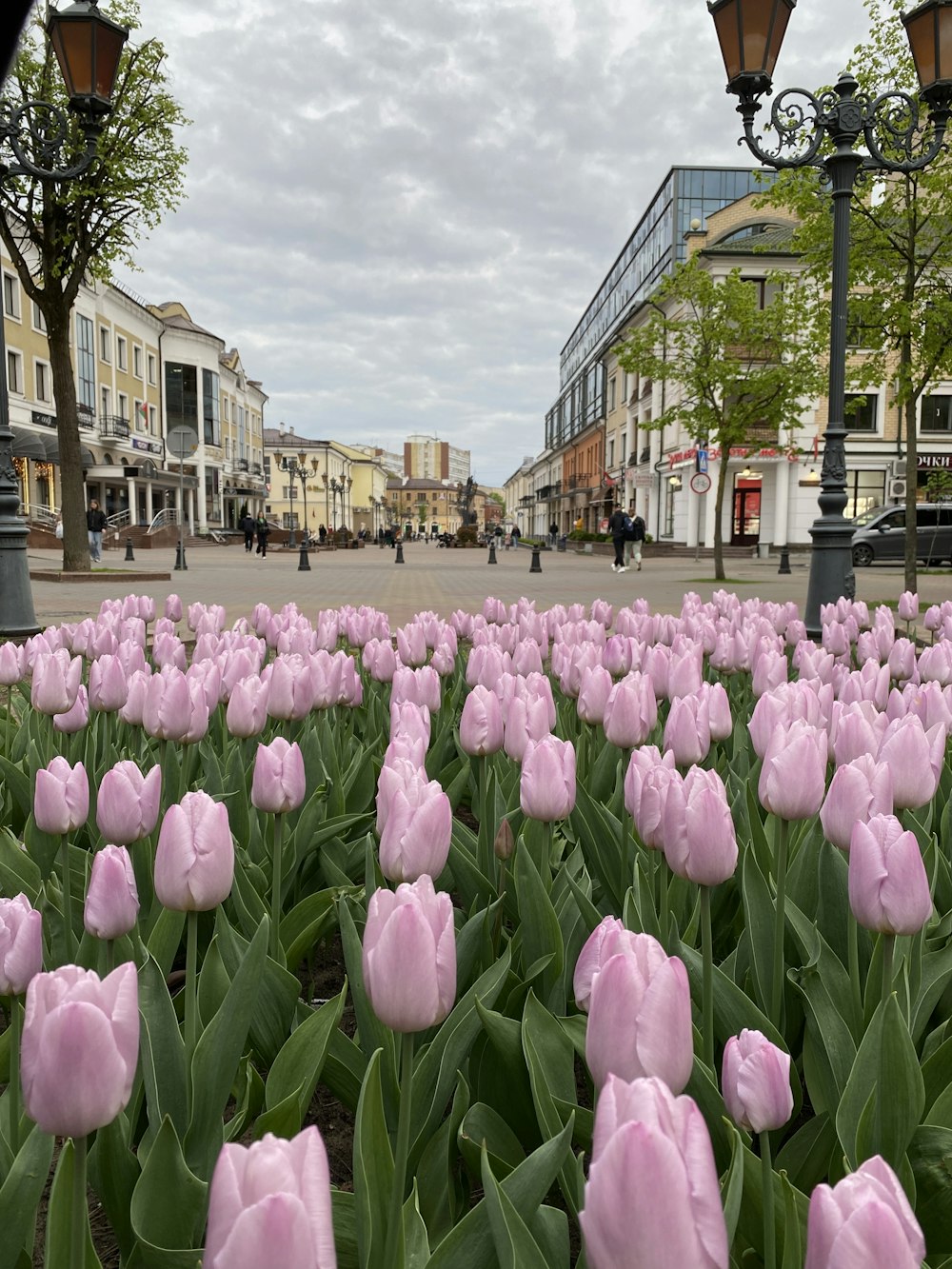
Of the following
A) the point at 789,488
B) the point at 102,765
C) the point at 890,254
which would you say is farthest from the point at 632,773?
the point at 789,488

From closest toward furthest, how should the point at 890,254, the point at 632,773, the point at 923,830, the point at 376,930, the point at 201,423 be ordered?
the point at 376,930 < the point at 632,773 < the point at 923,830 < the point at 890,254 < the point at 201,423

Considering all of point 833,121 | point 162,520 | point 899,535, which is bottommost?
point 899,535

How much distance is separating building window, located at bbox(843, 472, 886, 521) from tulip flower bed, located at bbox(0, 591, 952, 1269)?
40810 millimetres

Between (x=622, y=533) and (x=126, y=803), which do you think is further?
(x=622, y=533)

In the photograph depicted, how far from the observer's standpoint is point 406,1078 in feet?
3.45

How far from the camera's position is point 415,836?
4.60 feet

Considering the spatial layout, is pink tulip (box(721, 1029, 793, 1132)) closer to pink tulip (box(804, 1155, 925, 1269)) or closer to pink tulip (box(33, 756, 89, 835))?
pink tulip (box(804, 1155, 925, 1269))

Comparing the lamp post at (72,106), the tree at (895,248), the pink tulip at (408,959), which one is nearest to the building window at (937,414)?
the tree at (895,248)

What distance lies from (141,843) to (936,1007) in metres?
1.59

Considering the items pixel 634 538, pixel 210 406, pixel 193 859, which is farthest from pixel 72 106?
pixel 210 406

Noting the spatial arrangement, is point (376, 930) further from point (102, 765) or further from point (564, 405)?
point (564, 405)

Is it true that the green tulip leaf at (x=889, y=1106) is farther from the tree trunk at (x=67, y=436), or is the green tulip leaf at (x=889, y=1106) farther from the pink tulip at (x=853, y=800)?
the tree trunk at (x=67, y=436)

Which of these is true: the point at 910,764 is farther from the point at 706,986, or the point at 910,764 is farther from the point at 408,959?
the point at 408,959

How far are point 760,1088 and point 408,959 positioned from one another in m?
0.41
